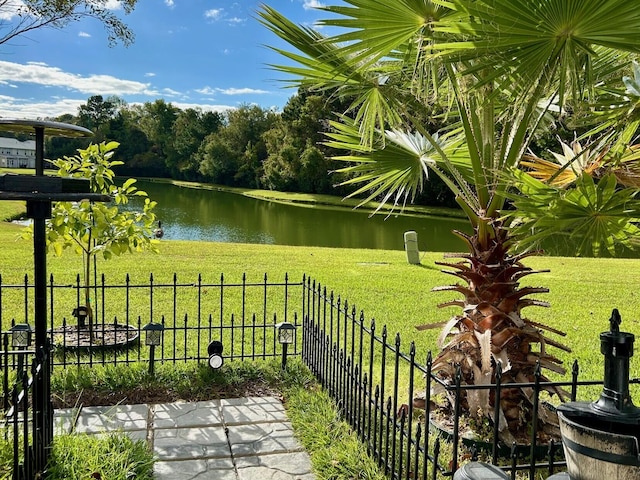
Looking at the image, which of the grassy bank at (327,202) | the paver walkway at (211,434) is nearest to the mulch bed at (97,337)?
the paver walkway at (211,434)

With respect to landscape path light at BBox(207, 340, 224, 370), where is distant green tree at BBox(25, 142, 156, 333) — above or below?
above

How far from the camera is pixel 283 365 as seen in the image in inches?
191

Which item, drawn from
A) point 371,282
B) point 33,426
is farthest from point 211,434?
point 371,282

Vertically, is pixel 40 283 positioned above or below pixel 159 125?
below

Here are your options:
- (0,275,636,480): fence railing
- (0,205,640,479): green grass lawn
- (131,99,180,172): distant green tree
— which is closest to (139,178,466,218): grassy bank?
(0,205,640,479): green grass lawn

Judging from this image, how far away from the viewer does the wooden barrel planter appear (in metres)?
1.43

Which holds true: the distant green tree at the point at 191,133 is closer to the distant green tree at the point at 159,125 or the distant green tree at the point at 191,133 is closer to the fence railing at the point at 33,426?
the distant green tree at the point at 159,125

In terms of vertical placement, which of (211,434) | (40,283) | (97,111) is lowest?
(211,434)

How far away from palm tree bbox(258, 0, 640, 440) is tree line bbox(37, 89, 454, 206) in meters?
20.7

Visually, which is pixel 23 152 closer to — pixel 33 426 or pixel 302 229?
pixel 33 426

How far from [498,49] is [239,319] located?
16.7 feet

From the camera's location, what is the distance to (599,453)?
4.80 feet

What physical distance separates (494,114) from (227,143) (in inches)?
2282

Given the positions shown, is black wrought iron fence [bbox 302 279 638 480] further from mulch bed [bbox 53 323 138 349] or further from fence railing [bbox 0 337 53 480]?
mulch bed [bbox 53 323 138 349]
